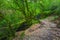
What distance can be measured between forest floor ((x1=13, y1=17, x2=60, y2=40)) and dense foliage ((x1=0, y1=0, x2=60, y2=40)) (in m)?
0.19

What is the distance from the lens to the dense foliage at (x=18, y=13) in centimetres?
433

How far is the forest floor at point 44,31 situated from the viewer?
13.9 ft

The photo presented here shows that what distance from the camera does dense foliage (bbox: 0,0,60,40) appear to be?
14.2 ft

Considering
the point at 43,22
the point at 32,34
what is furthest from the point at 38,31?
the point at 43,22

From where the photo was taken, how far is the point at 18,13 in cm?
450

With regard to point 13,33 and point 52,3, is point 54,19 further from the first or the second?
point 13,33

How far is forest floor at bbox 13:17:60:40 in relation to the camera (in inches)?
167

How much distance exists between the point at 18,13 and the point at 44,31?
876mm

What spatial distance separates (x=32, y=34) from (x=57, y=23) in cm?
92

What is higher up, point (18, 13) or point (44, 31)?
point (18, 13)

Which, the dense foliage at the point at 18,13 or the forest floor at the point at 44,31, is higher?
the dense foliage at the point at 18,13

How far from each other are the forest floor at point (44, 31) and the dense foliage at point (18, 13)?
0.63 ft

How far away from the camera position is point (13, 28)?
471 cm

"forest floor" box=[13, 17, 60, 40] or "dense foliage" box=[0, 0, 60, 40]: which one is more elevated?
"dense foliage" box=[0, 0, 60, 40]
